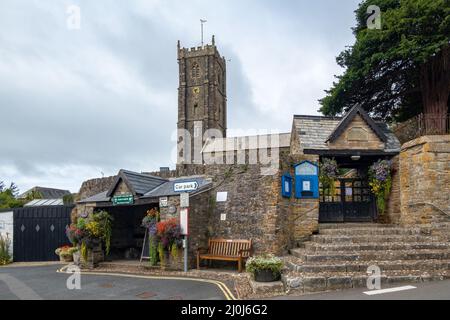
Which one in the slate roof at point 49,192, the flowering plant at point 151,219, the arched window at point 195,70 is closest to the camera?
the flowering plant at point 151,219

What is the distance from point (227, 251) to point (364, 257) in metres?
4.36

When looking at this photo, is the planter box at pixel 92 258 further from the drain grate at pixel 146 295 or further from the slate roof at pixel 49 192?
the slate roof at pixel 49 192

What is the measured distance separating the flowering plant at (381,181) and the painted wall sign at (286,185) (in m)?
3.53

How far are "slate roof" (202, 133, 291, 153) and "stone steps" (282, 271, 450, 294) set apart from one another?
34665 millimetres

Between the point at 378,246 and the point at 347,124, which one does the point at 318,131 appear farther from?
the point at 378,246

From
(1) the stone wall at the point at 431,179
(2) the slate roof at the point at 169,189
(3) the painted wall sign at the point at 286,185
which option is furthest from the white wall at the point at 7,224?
(1) the stone wall at the point at 431,179

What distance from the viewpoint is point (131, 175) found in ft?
47.8

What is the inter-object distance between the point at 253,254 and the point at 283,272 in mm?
2706

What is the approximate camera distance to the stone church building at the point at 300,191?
11945 millimetres

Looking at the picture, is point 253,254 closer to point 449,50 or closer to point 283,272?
point 283,272

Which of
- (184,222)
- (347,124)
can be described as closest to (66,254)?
(184,222)

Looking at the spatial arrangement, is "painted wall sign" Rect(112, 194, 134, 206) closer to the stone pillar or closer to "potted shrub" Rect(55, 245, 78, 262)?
"potted shrub" Rect(55, 245, 78, 262)
